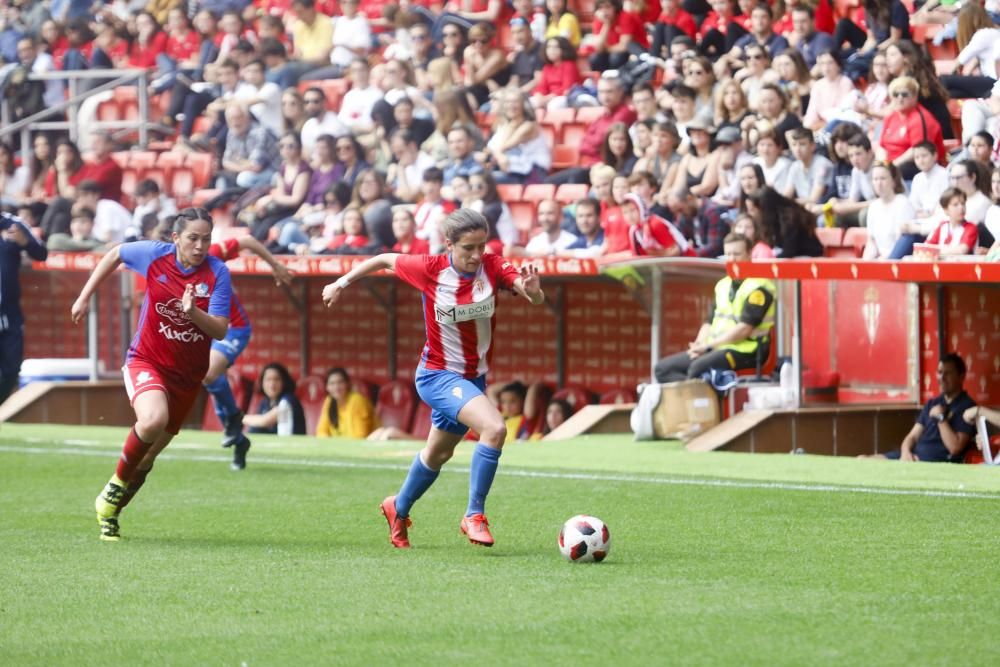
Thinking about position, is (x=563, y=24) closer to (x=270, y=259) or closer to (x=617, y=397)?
(x=617, y=397)

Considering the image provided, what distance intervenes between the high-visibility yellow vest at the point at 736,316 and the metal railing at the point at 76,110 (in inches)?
Answer: 400

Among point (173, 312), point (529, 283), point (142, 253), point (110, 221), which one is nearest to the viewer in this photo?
point (529, 283)

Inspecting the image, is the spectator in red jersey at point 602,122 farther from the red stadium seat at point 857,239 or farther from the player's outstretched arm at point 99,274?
the player's outstretched arm at point 99,274

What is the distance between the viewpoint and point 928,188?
1412 cm

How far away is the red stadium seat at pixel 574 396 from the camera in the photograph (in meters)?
16.5

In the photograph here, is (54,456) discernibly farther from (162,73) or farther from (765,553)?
(162,73)

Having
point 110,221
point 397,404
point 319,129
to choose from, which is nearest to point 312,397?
point 397,404

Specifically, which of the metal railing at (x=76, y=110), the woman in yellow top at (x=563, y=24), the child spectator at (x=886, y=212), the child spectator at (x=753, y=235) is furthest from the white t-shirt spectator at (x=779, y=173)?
the metal railing at (x=76, y=110)

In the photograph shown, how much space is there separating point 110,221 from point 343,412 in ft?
13.6

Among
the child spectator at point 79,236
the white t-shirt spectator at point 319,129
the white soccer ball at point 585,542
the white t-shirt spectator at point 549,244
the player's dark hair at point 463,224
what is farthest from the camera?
→ the white t-shirt spectator at point 319,129

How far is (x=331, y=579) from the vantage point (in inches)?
304

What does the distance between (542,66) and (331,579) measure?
12201 mm

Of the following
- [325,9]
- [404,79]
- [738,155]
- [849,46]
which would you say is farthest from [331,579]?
[325,9]

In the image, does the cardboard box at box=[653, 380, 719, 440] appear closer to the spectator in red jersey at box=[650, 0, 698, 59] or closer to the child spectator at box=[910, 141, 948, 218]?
the child spectator at box=[910, 141, 948, 218]
